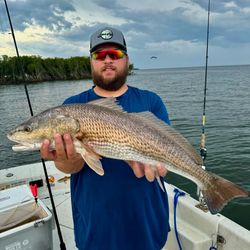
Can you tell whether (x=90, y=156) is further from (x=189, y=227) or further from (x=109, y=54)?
(x=189, y=227)

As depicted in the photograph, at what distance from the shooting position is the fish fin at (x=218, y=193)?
2.64 m

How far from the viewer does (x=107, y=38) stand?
3.18 metres

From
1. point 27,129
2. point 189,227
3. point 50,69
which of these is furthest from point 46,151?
point 50,69

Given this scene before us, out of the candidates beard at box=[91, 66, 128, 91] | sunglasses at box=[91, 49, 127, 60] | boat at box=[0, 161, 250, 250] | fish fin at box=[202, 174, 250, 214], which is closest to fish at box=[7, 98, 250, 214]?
fish fin at box=[202, 174, 250, 214]

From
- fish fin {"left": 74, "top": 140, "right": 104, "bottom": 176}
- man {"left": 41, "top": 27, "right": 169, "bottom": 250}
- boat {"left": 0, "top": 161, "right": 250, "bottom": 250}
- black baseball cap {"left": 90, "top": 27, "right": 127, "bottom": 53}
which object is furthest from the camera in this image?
boat {"left": 0, "top": 161, "right": 250, "bottom": 250}

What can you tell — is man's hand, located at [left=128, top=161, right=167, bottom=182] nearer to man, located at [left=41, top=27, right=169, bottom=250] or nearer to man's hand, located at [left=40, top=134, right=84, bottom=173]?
man, located at [left=41, top=27, right=169, bottom=250]

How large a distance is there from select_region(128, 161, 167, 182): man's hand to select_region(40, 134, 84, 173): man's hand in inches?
19.7

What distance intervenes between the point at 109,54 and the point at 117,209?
1541mm

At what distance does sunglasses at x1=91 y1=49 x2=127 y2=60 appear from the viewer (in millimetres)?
3143

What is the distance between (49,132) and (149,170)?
989 mm

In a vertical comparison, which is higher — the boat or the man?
the man

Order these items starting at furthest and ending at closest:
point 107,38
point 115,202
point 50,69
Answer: point 50,69 → point 107,38 → point 115,202

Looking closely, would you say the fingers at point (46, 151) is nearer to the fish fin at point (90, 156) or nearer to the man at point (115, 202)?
the man at point (115, 202)

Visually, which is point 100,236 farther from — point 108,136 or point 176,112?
point 176,112
